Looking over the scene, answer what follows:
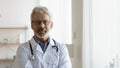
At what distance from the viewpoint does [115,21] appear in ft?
7.01

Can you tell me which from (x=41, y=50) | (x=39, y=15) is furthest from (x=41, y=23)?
(x=41, y=50)

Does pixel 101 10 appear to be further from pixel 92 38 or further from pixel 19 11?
pixel 19 11

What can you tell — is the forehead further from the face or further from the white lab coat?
the white lab coat

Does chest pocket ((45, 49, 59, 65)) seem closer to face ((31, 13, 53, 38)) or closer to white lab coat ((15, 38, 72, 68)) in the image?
white lab coat ((15, 38, 72, 68))

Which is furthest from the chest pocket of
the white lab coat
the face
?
the face

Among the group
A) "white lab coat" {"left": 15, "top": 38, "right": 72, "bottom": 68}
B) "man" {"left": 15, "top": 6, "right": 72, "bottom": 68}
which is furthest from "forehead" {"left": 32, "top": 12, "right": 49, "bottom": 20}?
"white lab coat" {"left": 15, "top": 38, "right": 72, "bottom": 68}

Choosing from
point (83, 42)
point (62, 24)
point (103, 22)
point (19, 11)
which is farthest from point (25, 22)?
point (103, 22)

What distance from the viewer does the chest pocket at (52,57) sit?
2081 mm

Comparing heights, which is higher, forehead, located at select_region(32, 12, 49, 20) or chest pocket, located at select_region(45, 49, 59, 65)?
forehead, located at select_region(32, 12, 49, 20)

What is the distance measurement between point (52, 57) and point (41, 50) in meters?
0.11

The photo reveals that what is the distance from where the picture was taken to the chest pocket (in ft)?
6.83

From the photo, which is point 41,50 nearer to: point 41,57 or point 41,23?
point 41,57

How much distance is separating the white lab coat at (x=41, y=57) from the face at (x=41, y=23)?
12 centimetres

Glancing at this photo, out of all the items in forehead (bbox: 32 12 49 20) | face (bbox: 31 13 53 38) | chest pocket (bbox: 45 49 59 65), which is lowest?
chest pocket (bbox: 45 49 59 65)
